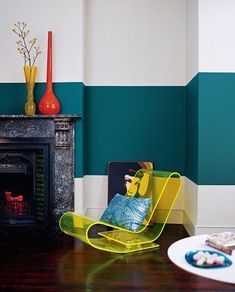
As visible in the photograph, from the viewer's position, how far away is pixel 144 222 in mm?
3434

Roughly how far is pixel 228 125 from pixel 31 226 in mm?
2330

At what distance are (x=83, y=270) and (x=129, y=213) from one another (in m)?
0.77

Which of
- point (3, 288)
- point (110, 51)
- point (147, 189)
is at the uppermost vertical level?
point (110, 51)

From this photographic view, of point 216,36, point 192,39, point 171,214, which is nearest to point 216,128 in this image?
point 216,36

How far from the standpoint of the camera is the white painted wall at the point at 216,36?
335cm

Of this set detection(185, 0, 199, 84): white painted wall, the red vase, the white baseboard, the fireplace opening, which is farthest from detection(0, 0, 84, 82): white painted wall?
the white baseboard

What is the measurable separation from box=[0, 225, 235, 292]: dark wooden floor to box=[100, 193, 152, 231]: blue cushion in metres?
0.29

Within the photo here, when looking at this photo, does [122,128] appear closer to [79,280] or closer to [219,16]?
[219,16]

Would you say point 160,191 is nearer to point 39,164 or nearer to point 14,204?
point 39,164

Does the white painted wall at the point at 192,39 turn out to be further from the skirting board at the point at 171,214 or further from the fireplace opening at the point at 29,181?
the fireplace opening at the point at 29,181

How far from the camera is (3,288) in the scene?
2344mm

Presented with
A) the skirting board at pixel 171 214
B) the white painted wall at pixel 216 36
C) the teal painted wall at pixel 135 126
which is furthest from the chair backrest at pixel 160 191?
the white painted wall at pixel 216 36

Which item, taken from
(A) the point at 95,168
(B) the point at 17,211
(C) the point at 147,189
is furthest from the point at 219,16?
(B) the point at 17,211

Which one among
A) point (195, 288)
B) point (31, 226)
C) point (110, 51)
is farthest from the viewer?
point (110, 51)
